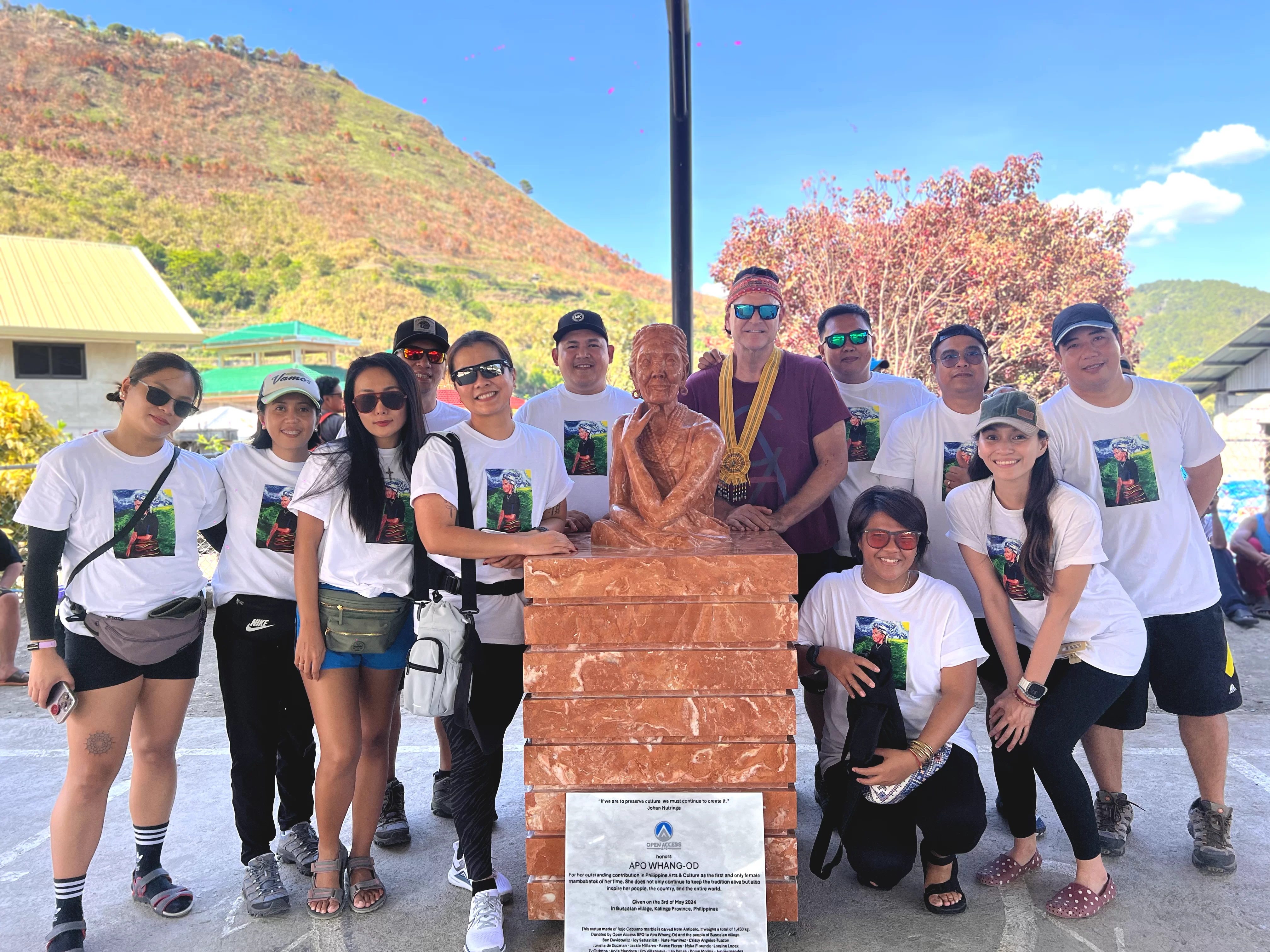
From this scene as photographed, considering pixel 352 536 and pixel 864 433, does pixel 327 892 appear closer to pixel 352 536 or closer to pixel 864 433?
pixel 352 536

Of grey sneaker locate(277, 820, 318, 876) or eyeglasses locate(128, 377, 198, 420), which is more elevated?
eyeglasses locate(128, 377, 198, 420)

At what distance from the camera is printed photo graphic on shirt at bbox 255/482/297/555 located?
290cm

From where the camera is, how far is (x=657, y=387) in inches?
112

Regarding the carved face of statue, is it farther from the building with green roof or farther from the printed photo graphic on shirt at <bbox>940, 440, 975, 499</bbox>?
the building with green roof

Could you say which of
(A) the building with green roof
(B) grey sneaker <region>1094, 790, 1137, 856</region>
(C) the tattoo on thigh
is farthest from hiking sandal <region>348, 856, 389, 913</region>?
(A) the building with green roof

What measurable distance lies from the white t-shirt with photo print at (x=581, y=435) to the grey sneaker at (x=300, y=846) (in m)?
1.64

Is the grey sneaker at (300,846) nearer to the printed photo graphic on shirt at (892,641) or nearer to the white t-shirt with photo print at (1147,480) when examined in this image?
the printed photo graphic on shirt at (892,641)

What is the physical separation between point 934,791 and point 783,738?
2.23 feet

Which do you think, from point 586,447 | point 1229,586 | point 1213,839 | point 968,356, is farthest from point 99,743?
point 1229,586

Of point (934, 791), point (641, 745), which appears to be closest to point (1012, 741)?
point (934, 791)

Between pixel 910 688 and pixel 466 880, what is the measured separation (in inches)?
68.8

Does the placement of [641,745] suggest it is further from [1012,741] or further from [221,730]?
[221,730]

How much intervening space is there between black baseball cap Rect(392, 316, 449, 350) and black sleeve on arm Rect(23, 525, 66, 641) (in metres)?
1.34

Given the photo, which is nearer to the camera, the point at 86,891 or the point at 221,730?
the point at 86,891
